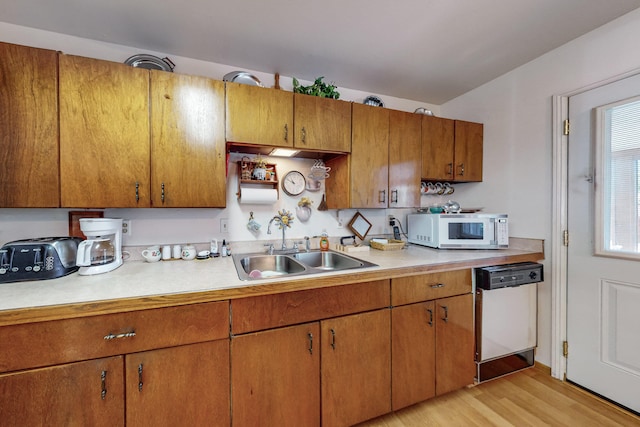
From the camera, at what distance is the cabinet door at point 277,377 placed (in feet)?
4.01

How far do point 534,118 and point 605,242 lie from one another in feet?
3.34

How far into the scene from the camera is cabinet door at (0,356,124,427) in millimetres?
949

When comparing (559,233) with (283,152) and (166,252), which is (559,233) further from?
(166,252)

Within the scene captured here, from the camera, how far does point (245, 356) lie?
1.22 metres

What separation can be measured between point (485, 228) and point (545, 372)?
1147 millimetres

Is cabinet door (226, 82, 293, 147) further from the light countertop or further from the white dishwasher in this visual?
the white dishwasher

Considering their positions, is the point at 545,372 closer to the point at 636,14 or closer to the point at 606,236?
the point at 606,236

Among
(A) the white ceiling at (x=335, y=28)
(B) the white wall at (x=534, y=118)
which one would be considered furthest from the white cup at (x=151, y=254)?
(B) the white wall at (x=534, y=118)

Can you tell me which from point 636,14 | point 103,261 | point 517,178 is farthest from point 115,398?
point 636,14

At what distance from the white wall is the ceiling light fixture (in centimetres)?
181

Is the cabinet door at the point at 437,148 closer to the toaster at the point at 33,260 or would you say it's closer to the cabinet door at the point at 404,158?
the cabinet door at the point at 404,158

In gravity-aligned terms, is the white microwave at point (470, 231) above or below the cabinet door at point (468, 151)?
below

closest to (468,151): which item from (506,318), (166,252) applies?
(506,318)

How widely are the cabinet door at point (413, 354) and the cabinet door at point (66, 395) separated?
1.37 metres
